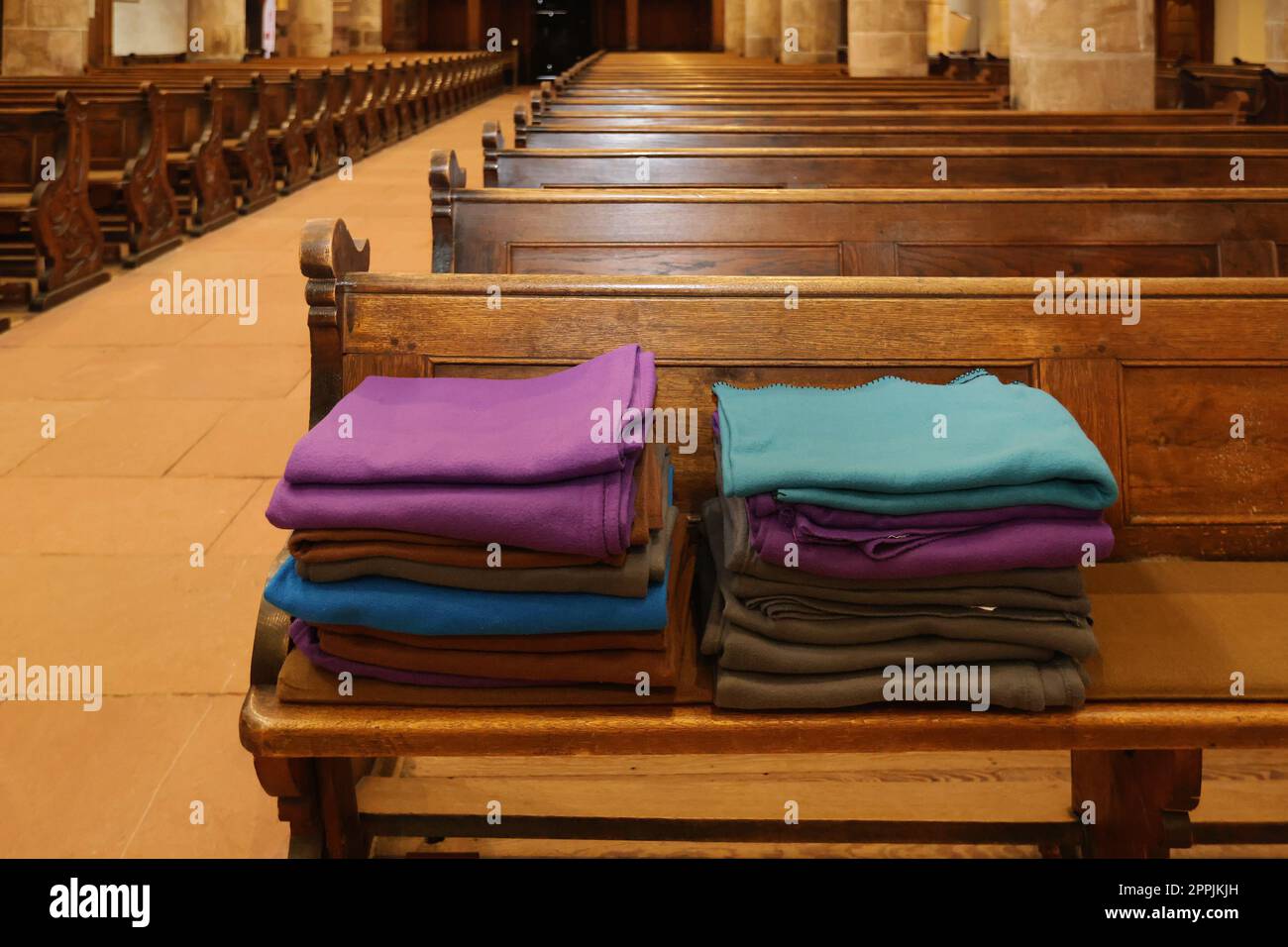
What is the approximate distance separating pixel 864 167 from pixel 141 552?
2278mm

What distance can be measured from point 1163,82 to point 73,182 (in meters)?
9.44

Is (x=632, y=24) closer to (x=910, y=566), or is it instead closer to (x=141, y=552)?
(x=141, y=552)

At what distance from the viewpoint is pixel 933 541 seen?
1316mm

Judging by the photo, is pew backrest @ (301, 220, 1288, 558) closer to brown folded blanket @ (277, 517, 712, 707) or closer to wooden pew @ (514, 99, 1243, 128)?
→ brown folded blanket @ (277, 517, 712, 707)

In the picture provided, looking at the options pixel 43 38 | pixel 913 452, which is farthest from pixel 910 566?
pixel 43 38

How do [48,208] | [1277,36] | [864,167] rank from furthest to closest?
[1277,36] → [48,208] → [864,167]

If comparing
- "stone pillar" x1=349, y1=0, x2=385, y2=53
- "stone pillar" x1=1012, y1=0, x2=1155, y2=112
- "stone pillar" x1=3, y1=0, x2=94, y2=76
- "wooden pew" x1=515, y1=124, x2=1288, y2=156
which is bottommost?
"wooden pew" x1=515, y1=124, x2=1288, y2=156

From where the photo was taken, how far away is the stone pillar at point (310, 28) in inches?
826

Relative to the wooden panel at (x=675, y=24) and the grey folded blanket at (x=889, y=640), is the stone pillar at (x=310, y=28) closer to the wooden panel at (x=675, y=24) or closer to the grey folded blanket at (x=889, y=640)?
the wooden panel at (x=675, y=24)

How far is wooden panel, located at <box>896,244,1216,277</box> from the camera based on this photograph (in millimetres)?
2949

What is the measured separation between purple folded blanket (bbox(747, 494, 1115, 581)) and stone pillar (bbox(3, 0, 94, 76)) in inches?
535

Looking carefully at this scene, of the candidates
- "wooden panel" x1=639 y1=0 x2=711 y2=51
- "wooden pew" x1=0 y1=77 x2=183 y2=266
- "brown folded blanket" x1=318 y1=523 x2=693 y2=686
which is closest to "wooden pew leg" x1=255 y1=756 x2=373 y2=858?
"brown folded blanket" x1=318 y1=523 x2=693 y2=686

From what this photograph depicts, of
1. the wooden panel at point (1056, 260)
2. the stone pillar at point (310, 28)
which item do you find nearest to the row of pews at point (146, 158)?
the wooden panel at point (1056, 260)
